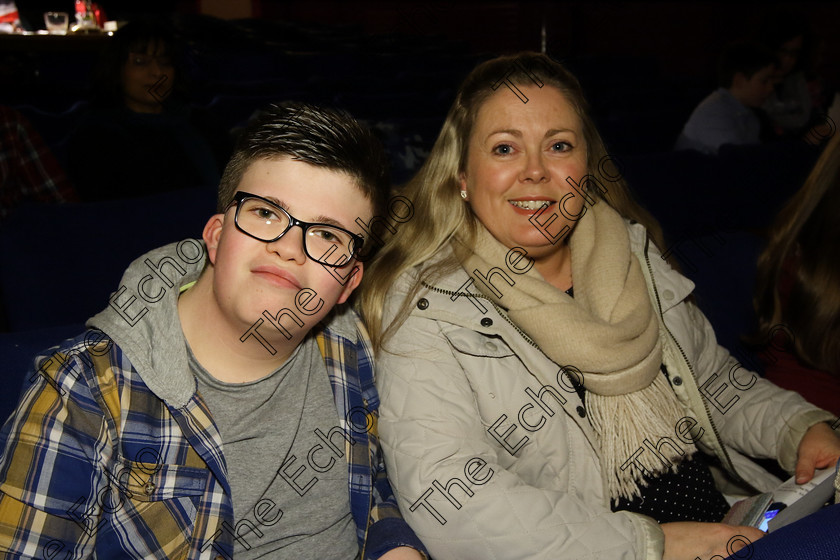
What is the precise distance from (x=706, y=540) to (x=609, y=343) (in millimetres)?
363

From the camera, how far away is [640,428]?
136 cm

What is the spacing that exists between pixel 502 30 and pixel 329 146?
7568 millimetres

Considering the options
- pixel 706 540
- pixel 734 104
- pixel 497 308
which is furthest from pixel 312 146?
pixel 734 104

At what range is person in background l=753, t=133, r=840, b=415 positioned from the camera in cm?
158

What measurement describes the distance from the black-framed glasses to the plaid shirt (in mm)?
257

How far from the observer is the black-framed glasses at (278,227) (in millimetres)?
1085

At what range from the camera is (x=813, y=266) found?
160cm

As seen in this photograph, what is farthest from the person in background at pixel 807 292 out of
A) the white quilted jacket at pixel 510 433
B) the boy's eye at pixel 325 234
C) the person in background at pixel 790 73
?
the person in background at pixel 790 73

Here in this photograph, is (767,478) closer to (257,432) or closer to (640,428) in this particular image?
(640,428)

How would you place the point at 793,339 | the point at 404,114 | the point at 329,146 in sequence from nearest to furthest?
the point at 329,146 → the point at 793,339 → the point at 404,114

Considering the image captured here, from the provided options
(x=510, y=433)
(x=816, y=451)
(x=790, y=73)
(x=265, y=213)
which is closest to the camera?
(x=265, y=213)

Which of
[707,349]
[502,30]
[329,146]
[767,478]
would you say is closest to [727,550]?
[767,478]

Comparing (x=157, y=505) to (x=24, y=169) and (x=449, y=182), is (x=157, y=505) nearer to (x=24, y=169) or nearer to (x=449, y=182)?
(x=449, y=182)

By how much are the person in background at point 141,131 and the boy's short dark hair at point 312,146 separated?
140cm
